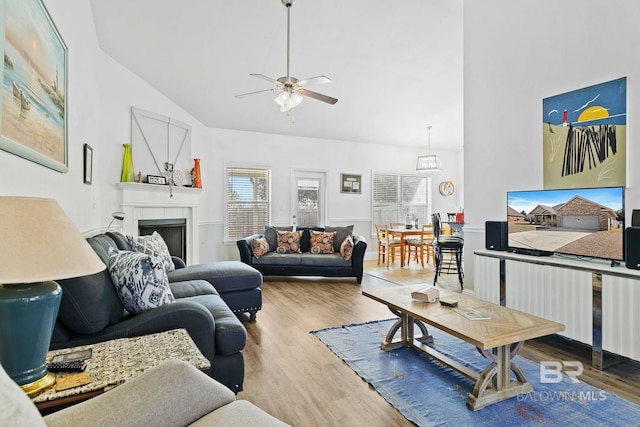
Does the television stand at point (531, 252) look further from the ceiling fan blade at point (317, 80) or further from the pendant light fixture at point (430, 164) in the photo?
the pendant light fixture at point (430, 164)

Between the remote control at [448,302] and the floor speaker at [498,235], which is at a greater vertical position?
the floor speaker at [498,235]

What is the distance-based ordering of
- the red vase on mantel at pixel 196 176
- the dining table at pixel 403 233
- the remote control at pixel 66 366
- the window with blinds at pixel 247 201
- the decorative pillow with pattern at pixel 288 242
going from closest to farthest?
the remote control at pixel 66 366 < the red vase on mantel at pixel 196 176 < the decorative pillow with pattern at pixel 288 242 < the dining table at pixel 403 233 < the window with blinds at pixel 247 201

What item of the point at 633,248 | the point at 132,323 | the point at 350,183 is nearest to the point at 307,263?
the point at 350,183

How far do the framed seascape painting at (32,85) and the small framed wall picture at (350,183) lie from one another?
5.57m

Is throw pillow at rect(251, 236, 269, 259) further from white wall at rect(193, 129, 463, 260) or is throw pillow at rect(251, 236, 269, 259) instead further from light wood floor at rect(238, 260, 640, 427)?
white wall at rect(193, 129, 463, 260)

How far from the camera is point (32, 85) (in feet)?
5.27

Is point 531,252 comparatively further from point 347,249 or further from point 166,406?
point 166,406

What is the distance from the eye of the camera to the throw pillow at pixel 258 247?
5.14m

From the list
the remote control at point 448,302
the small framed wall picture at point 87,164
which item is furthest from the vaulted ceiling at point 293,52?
the remote control at point 448,302

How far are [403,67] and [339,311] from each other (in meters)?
3.37

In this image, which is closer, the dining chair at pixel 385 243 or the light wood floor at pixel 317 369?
the light wood floor at pixel 317 369

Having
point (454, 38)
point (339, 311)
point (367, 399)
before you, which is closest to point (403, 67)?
point (454, 38)

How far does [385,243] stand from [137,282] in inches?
216

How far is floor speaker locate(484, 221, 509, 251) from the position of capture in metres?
3.35
